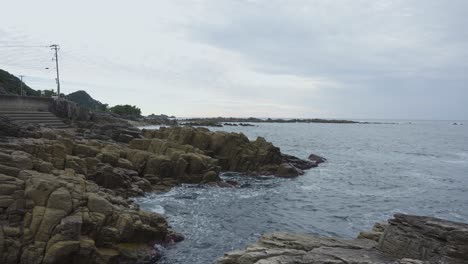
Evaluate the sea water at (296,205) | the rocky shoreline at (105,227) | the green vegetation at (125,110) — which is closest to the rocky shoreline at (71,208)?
the rocky shoreline at (105,227)

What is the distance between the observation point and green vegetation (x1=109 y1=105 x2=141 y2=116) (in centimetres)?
14312

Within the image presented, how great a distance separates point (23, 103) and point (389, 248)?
48954 mm

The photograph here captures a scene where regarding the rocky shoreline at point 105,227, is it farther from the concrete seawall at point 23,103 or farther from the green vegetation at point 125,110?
the green vegetation at point 125,110

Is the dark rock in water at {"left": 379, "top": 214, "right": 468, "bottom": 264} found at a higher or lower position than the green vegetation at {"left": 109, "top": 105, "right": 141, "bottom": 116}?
lower

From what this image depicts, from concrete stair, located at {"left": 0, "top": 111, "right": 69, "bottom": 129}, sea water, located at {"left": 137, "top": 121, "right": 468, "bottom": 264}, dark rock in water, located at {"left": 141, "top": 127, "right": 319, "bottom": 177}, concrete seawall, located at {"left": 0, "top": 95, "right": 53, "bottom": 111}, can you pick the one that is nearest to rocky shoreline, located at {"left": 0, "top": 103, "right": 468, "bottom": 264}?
sea water, located at {"left": 137, "top": 121, "right": 468, "bottom": 264}

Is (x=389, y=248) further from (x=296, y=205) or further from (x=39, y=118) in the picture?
(x=39, y=118)

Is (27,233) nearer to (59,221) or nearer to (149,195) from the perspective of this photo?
(59,221)

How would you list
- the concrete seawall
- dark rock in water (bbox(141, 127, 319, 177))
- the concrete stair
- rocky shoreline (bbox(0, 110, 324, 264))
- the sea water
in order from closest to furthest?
rocky shoreline (bbox(0, 110, 324, 264)) → the sea water → dark rock in water (bbox(141, 127, 319, 177)) → the concrete stair → the concrete seawall

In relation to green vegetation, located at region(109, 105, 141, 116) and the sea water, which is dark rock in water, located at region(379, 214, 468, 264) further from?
green vegetation, located at region(109, 105, 141, 116)

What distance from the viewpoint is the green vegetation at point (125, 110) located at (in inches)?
5635

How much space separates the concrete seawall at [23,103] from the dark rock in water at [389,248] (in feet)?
142

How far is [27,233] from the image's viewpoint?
47.5 ft

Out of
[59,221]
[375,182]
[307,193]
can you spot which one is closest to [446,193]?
[375,182]

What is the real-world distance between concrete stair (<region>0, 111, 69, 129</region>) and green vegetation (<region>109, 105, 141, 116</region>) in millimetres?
90119
